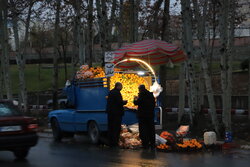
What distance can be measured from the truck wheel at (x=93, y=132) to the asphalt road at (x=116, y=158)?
29.6 inches

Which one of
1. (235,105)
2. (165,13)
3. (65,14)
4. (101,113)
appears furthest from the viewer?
(65,14)

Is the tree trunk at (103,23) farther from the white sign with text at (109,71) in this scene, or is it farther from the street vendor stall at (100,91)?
the white sign with text at (109,71)

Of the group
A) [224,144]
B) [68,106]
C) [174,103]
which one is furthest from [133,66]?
[174,103]

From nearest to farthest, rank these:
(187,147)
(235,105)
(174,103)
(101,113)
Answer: (187,147) → (101,113) → (235,105) → (174,103)

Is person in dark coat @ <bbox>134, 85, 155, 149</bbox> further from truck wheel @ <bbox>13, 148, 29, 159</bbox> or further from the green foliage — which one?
the green foliage

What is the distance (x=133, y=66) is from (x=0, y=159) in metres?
7.90

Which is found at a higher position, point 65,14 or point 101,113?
point 65,14

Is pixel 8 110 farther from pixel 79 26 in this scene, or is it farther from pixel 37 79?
pixel 37 79

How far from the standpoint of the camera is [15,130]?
36.2ft

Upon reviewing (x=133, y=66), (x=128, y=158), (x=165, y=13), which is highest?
(x=165, y=13)

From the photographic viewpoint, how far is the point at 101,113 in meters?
14.6

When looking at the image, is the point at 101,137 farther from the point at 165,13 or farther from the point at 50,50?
the point at 50,50

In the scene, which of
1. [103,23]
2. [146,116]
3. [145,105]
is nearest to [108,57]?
[145,105]

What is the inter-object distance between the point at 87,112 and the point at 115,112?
180 cm
